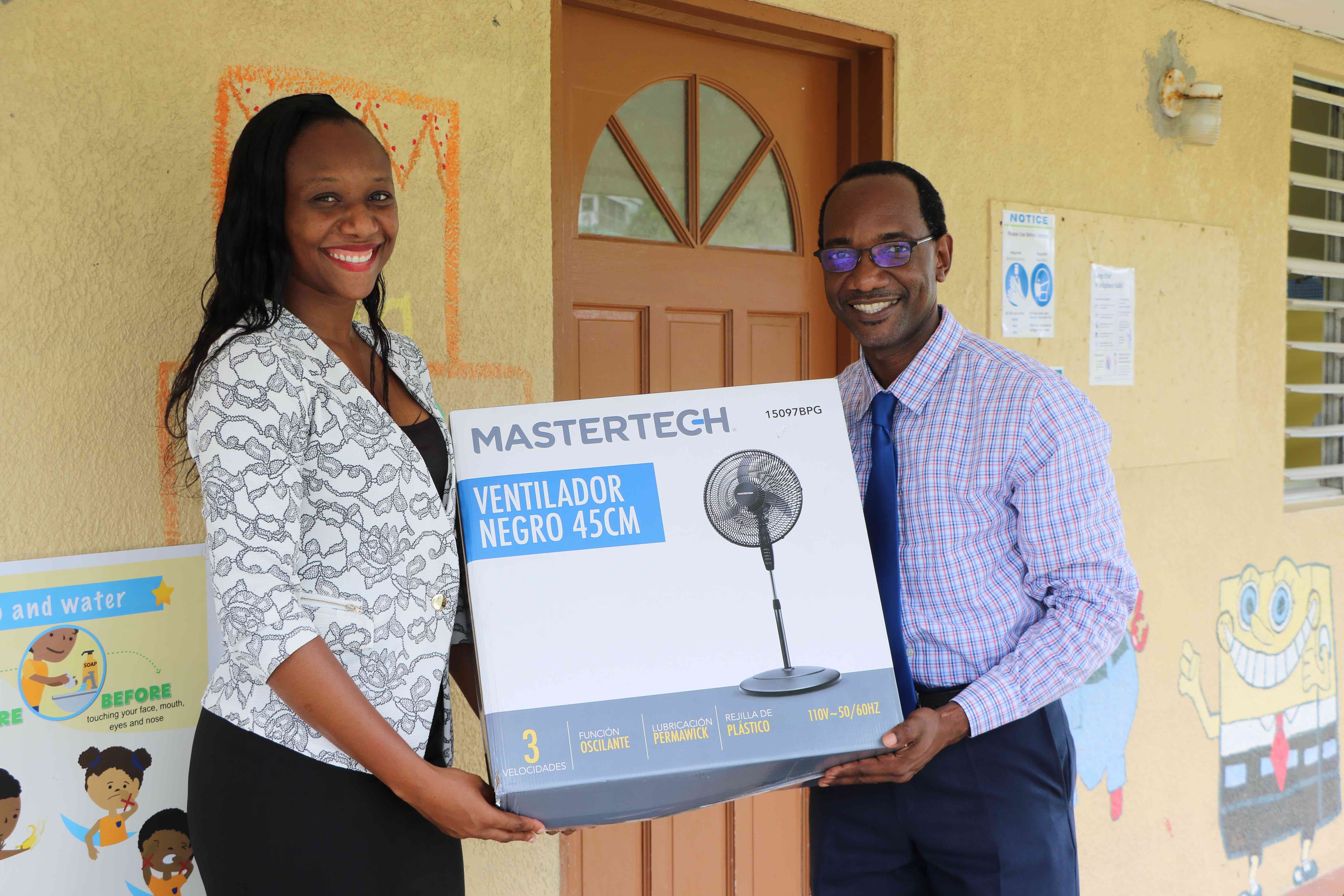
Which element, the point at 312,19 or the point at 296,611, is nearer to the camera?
the point at 296,611

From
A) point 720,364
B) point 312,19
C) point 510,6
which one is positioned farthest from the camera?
point 720,364

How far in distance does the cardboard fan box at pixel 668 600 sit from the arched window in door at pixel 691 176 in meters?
1.10

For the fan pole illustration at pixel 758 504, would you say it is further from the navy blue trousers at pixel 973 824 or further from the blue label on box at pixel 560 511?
the navy blue trousers at pixel 973 824

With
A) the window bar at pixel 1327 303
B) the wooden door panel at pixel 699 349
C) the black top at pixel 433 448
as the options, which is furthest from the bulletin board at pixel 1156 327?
the black top at pixel 433 448

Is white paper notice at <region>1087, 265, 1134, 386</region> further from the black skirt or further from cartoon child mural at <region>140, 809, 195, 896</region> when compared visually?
cartoon child mural at <region>140, 809, 195, 896</region>

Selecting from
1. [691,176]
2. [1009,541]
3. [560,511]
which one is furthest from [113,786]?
[691,176]

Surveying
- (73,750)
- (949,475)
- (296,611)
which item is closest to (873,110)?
(949,475)

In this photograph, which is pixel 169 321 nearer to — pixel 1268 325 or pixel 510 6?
pixel 510 6

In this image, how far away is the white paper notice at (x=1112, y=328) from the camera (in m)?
3.31

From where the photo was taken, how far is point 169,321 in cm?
185

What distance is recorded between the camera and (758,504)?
5.09ft

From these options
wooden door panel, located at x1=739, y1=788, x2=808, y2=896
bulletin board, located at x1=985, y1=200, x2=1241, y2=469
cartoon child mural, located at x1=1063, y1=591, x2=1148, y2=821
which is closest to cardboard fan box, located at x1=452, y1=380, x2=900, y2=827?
wooden door panel, located at x1=739, y1=788, x2=808, y2=896

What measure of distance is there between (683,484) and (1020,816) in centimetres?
80

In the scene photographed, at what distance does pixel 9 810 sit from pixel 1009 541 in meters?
1.75
